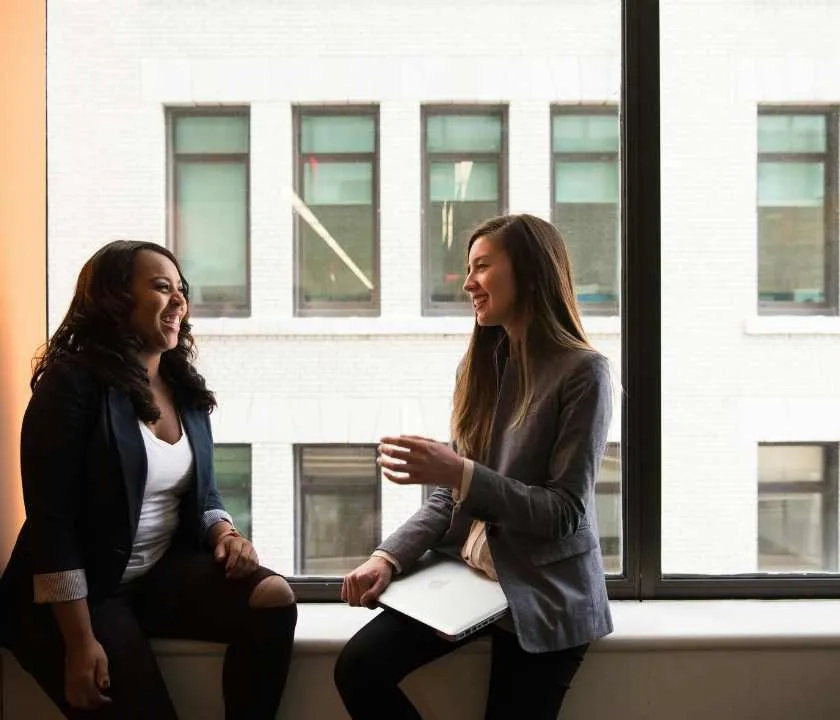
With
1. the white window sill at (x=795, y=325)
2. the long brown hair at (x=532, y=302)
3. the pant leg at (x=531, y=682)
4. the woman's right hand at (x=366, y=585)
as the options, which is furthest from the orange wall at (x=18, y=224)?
the white window sill at (x=795, y=325)

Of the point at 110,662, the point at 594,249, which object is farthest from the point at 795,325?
the point at 110,662

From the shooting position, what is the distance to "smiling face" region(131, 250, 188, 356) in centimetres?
166

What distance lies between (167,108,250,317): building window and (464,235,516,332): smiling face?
3.04 feet

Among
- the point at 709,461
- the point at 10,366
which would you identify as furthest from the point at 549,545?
the point at 10,366

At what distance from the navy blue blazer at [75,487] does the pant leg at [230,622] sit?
0.44 ft

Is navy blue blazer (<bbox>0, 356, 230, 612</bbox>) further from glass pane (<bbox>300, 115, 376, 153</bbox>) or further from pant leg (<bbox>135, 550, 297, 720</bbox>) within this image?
glass pane (<bbox>300, 115, 376, 153</bbox>)

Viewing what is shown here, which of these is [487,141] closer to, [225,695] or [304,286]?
[304,286]

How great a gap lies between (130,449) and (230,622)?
447 mm

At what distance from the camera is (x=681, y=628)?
73.4 inches

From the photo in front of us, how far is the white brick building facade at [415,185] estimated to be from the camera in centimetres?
224

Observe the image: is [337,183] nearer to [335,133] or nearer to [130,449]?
[335,133]

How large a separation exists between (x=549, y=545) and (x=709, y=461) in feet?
3.10

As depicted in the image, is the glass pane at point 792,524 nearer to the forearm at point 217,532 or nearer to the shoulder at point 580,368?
the shoulder at point 580,368

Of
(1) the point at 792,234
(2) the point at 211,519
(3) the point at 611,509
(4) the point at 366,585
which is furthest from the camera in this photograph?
(1) the point at 792,234
